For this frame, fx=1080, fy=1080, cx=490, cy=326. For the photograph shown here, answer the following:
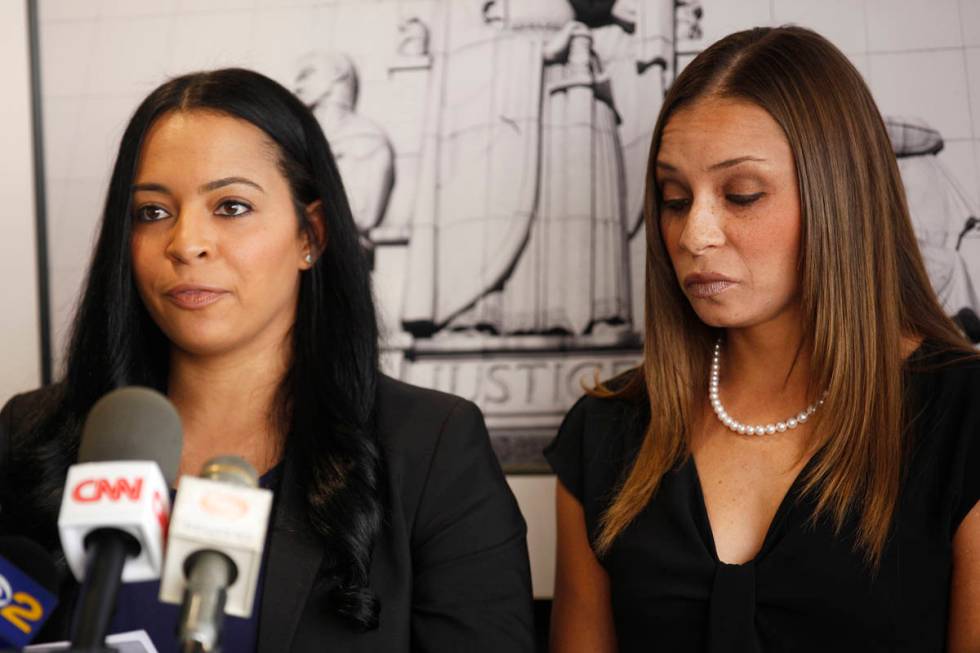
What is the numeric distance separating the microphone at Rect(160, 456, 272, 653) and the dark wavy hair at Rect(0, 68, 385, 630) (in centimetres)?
81

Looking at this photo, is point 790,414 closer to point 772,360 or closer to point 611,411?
point 772,360

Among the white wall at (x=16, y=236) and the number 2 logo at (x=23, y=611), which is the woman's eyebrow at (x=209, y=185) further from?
the number 2 logo at (x=23, y=611)

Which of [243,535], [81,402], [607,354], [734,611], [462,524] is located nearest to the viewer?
[243,535]

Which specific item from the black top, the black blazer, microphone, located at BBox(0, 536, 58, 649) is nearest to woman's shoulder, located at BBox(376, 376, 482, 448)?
the black blazer

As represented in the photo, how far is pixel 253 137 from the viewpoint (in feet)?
6.57

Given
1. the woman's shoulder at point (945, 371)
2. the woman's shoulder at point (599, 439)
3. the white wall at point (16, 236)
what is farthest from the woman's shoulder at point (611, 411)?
the white wall at point (16, 236)

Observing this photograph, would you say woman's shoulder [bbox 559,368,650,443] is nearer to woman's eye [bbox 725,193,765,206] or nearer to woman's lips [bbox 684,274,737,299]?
woman's lips [bbox 684,274,737,299]

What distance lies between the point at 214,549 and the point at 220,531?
0.07 ft

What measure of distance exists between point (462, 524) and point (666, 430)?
1.38 ft

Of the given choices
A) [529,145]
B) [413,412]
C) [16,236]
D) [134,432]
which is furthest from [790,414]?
[16,236]

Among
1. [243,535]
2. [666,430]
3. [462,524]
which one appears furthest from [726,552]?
[243,535]

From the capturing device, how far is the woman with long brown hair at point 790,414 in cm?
173

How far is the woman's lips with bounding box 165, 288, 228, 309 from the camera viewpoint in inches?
75.4

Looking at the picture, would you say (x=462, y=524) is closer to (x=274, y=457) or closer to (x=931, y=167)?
(x=274, y=457)
